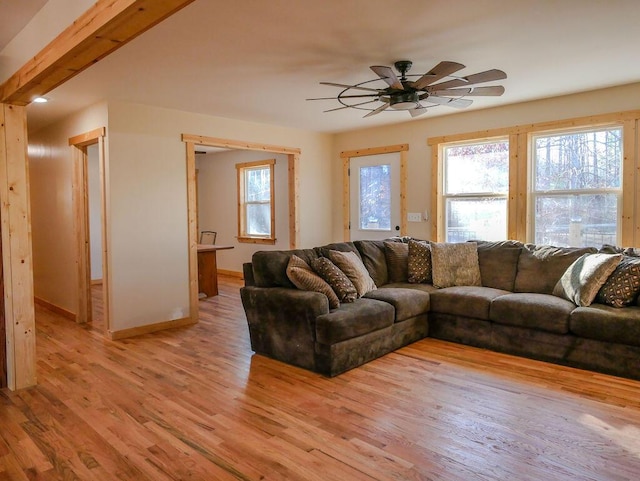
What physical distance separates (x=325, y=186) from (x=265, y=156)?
67.1 inches

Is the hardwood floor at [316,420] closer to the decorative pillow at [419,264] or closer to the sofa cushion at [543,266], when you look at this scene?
the sofa cushion at [543,266]

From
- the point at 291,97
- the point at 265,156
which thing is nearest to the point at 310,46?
the point at 291,97

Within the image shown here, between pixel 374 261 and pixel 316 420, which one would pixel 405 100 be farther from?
pixel 316 420

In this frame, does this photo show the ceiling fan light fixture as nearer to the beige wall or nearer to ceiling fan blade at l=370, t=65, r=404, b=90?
ceiling fan blade at l=370, t=65, r=404, b=90

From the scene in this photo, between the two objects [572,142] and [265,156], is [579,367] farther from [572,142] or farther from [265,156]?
[265,156]

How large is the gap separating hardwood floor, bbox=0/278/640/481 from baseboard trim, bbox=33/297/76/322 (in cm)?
147

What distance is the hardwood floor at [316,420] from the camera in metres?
2.21

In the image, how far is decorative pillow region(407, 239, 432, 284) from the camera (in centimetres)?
477

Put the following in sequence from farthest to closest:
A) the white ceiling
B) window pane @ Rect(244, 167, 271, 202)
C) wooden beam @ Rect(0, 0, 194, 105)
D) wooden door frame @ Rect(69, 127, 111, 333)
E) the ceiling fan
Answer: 1. window pane @ Rect(244, 167, 271, 202)
2. wooden door frame @ Rect(69, 127, 111, 333)
3. the ceiling fan
4. the white ceiling
5. wooden beam @ Rect(0, 0, 194, 105)

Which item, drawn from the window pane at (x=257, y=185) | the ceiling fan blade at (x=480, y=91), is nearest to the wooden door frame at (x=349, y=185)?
the window pane at (x=257, y=185)

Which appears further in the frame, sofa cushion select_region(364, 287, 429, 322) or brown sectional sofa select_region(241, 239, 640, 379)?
sofa cushion select_region(364, 287, 429, 322)

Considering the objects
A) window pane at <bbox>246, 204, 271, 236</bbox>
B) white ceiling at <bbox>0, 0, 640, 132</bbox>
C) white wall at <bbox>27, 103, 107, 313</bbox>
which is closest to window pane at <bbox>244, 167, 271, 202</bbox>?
window pane at <bbox>246, 204, 271, 236</bbox>

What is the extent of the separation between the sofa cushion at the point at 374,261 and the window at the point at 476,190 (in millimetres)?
1388

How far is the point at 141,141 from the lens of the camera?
15.5 feet
